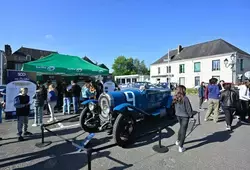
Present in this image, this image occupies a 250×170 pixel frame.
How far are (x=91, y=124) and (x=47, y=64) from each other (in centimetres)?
537

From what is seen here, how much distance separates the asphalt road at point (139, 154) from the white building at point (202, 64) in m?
23.0

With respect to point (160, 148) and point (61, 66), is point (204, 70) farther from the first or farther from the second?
point (160, 148)

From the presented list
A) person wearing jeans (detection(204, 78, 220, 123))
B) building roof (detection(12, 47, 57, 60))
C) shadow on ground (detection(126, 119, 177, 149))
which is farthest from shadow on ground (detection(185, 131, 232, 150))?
building roof (detection(12, 47, 57, 60))

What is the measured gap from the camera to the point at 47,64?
8930 millimetres

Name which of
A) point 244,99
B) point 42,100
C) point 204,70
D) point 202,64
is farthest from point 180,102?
point 202,64

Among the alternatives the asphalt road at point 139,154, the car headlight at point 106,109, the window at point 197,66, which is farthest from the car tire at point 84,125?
the window at point 197,66

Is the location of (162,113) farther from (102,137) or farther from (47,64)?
(47,64)

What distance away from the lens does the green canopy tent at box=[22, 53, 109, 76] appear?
27.6ft

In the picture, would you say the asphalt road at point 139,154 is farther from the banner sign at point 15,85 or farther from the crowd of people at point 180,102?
the banner sign at point 15,85

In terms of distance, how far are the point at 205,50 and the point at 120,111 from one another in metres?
31.5

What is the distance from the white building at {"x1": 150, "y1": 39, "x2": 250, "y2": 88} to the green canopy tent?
2131 cm

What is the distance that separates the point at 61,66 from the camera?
9.29 metres

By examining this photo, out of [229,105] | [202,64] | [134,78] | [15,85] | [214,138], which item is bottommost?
[214,138]

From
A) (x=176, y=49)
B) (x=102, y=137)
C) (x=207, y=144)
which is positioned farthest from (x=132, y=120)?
(x=176, y=49)
